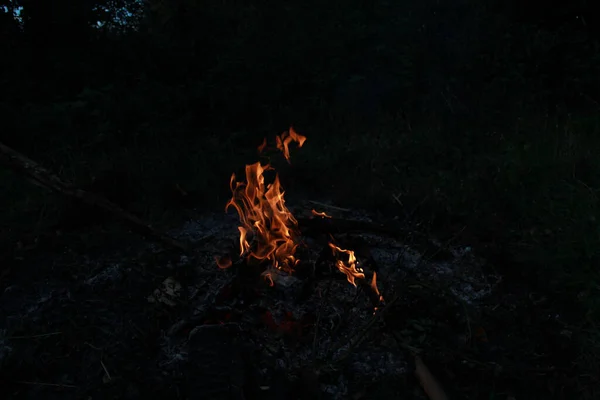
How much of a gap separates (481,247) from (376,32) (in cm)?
533

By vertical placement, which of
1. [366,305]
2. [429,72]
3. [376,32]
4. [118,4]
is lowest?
[366,305]

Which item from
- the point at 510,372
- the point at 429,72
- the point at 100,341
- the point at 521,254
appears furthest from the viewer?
the point at 429,72

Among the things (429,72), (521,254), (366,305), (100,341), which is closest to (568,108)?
(429,72)

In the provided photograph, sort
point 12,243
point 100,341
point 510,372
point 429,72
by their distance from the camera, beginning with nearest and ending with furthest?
point 510,372
point 100,341
point 12,243
point 429,72

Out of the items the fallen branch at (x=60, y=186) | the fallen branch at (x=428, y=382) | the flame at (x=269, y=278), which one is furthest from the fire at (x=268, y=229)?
the fallen branch at (x=428, y=382)

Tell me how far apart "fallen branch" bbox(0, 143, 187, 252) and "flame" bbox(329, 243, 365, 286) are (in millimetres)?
1511

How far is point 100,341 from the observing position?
12.4 feet

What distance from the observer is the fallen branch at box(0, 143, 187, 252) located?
4652 millimetres

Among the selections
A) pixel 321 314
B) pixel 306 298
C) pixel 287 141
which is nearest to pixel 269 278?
pixel 306 298

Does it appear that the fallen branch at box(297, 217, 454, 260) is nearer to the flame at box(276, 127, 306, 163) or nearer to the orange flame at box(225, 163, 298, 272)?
the orange flame at box(225, 163, 298, 272)

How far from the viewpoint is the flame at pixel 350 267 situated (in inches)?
160

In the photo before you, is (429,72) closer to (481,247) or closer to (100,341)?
(481,247)

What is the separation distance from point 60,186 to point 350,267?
9.04ft

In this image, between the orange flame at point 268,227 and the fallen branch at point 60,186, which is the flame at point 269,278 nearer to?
the orange flame at point 268,227
